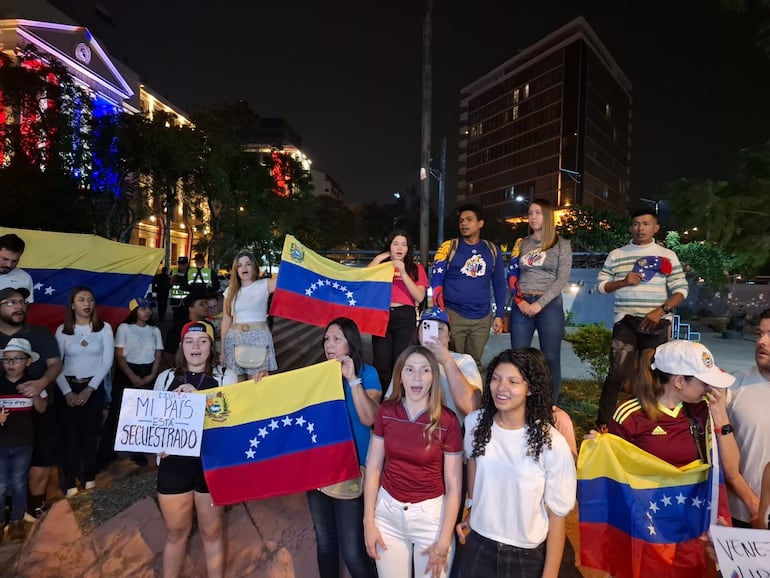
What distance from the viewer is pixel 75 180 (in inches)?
500

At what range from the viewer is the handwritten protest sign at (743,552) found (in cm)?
209

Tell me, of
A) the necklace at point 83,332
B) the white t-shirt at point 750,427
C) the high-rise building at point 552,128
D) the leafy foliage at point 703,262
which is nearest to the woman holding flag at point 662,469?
the white t-shirt at point 750,427

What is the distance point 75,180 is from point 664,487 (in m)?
14.5

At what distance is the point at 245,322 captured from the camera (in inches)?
188

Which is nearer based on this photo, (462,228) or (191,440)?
(191,440)

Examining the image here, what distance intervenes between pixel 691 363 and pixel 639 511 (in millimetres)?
848

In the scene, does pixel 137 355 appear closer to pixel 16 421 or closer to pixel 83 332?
pixel 83 332

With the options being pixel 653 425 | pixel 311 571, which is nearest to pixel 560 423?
pixel 653 425

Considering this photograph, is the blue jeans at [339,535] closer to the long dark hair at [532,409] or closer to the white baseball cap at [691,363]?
the long dark hair at [532,409]

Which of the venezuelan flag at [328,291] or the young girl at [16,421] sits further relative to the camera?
the venezuelan flag at [328,291]

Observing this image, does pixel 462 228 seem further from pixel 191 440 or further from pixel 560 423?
pixel 191 440

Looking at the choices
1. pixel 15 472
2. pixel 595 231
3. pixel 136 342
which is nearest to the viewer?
pixel 15 472

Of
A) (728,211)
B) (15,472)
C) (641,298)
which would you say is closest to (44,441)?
(15,472)

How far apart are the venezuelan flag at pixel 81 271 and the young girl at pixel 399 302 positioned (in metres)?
3.24
